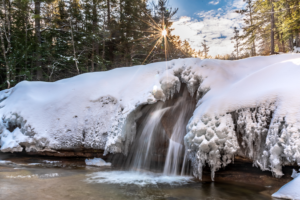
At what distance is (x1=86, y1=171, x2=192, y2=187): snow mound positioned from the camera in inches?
172

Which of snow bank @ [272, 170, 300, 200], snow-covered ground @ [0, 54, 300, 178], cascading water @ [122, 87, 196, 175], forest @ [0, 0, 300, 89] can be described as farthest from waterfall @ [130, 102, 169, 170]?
forest @ [0, 0, 300, 89]

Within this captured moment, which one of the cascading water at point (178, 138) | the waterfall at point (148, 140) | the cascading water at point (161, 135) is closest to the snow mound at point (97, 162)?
the cascading water at point (161, 135)

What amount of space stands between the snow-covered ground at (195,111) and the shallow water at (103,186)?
0.52 metres

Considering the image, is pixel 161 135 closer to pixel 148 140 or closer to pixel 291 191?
pixel 148 140

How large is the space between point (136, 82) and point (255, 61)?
3.86 metres

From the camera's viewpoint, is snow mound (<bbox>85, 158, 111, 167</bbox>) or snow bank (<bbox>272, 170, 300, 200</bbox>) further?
snow mound (<bbox>85, 158, 111, 167</bbox>)

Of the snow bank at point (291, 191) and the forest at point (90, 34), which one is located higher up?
the forest at point (90, 34)

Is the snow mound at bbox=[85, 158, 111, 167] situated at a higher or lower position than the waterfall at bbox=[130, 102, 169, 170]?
lower

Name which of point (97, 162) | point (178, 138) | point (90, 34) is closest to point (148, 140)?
point (178, 138)

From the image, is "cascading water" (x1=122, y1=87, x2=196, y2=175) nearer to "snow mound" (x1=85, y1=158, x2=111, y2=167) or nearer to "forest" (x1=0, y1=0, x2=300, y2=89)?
"snow mound" (x1=85, y1=158, x2=111, y2=167)

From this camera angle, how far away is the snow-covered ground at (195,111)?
11.8 feet

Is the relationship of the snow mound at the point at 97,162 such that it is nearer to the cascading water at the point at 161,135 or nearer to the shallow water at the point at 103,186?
the shallow water at the point at 103,186

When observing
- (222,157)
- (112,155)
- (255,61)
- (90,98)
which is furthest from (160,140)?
(255,61)

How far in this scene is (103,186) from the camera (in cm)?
405
